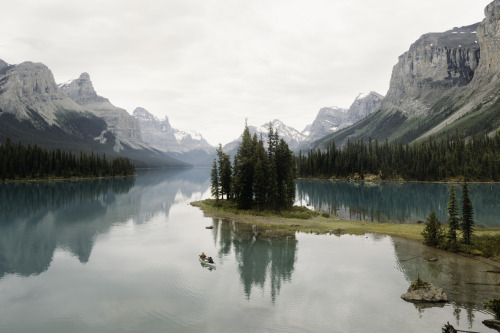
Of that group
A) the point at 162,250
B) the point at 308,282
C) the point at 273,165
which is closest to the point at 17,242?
the point at 162,250

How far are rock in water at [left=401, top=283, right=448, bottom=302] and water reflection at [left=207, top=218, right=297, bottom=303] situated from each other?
1237 cm

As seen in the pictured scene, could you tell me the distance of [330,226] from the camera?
64.4 meters

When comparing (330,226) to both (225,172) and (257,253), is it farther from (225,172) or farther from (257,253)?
(225,172)

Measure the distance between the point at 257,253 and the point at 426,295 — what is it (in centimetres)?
2304

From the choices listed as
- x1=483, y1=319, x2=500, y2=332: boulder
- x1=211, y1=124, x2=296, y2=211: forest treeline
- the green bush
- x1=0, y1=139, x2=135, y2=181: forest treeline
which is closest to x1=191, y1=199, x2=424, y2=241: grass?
x1=211, y1=124, x2=296, y2=211: forest treeline

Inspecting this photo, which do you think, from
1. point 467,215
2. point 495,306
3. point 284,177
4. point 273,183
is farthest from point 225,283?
point 284,177

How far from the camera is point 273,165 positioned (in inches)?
3150

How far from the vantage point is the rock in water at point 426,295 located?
93.5 feet

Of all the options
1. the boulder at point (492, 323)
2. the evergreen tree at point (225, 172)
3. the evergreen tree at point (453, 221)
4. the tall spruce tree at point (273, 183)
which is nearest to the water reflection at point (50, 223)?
the evergreen tree at point (225, 172)

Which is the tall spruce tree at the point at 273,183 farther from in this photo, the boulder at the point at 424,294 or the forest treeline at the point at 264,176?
the boulder at the point at 424,294

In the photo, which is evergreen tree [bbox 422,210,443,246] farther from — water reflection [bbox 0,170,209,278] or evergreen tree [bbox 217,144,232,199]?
evergreen tree [bbox 217,144,232,199]

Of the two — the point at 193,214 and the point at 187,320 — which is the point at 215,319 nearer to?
the point at 187,320

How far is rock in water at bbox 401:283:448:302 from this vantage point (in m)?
28.5

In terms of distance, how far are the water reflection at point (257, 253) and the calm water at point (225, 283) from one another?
0.57ft
